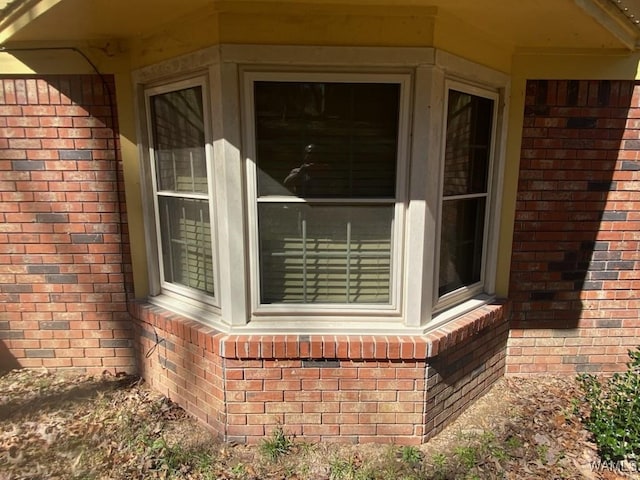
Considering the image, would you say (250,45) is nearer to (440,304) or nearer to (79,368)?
(440,304)

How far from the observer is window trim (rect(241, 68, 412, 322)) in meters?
2.24

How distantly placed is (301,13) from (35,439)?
10.2 feet

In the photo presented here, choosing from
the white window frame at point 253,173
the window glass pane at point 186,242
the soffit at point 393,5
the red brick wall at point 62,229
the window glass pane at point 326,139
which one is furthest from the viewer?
the red brick wall at point 62,229

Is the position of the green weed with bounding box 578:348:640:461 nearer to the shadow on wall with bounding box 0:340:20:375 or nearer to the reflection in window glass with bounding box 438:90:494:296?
the reflection in window glass with bounding box 438:90:494:296

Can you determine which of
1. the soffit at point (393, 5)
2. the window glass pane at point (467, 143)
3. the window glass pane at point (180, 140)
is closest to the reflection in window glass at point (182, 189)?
the window glass pane at point (180, 140)

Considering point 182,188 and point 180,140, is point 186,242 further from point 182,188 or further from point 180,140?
point 180,140

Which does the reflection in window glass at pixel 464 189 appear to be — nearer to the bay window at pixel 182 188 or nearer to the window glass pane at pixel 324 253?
the window glass pane at pixel 324 253

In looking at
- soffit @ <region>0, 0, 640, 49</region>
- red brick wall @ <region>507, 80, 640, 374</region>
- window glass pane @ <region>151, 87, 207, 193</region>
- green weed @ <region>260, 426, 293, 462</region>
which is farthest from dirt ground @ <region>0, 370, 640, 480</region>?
soffit @ <region>0, 0, 640, 49</region>

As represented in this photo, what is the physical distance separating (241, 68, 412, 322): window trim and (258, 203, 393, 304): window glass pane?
0.14 ft

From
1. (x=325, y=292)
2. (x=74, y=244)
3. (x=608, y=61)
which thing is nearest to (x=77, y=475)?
(x=74, y=244)

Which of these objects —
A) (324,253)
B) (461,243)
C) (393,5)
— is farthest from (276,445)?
(393,5)

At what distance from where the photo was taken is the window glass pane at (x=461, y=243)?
2754 millimetres

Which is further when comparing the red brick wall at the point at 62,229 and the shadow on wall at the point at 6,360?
the shadow on wall at the point at 6,360

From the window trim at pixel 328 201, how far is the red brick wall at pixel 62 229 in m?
1.24
